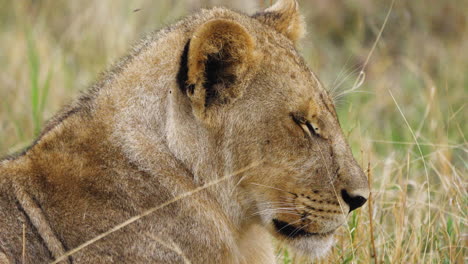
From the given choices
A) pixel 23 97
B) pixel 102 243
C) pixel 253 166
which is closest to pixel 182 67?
pixel 253 166

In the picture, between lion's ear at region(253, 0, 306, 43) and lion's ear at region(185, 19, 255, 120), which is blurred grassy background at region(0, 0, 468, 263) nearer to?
lion's ear at region(253, 0, 306, 43)

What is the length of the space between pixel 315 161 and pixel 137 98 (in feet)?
3.02

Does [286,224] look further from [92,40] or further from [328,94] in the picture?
[92,40]

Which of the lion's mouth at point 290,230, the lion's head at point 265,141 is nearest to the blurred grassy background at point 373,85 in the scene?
the lion's mouth at point 290,230

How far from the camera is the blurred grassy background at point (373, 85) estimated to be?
4.91m

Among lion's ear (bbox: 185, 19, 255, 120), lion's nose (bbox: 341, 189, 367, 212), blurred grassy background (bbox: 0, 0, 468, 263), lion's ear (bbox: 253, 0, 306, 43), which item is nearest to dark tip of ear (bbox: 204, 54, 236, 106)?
lion's ear (bbox: 185, 19, 255, 120)

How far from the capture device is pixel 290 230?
4172 mm

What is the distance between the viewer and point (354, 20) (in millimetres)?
11914

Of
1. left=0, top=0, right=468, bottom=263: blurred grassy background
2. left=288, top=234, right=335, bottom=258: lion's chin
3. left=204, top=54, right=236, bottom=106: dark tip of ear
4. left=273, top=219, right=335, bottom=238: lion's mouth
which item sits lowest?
left=0, top=0, right=468, bottom=263: blurred grassy background

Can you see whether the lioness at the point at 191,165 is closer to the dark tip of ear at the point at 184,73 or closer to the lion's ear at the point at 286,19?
the dark tip of ear at the point at 184,73

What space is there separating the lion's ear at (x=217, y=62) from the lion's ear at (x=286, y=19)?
61 centimetres

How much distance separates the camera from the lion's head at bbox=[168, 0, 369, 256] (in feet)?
13.1

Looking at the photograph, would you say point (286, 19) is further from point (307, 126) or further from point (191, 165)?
point (191, 165)

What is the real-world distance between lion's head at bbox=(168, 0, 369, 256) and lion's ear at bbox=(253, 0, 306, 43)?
489mm
